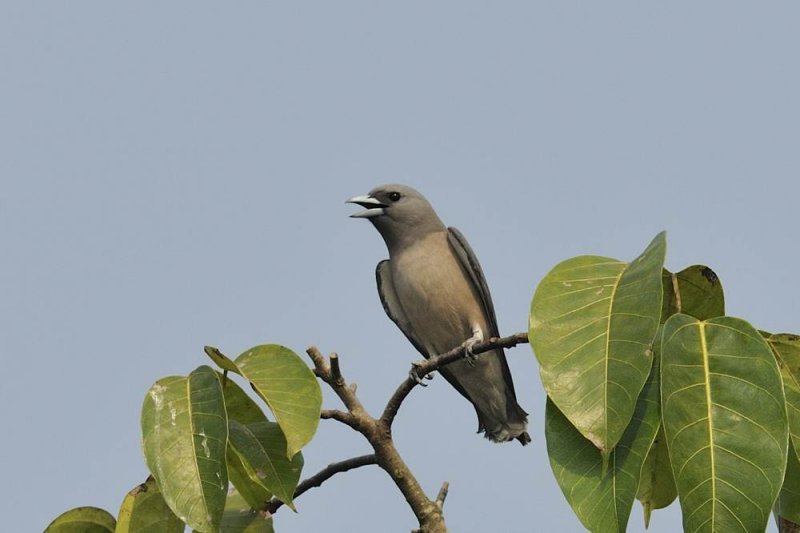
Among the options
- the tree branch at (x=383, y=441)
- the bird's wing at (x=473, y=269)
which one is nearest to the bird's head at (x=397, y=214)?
the bird's wing at (x=473, y=269)

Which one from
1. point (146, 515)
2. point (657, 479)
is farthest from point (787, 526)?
point (146, 515)

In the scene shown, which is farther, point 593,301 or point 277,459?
point 277,459

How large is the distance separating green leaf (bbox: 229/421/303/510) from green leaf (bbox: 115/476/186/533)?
321 mm

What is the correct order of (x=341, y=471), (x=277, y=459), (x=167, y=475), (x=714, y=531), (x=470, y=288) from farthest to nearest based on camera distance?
(x=470, y=288) < (x=341, y=471) < (x=277, y=459) < (x=167, y=475) < (x=714, y=531)

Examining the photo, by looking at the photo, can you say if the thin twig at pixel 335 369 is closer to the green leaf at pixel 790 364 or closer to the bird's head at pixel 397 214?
the green leaf at pixel 790 364

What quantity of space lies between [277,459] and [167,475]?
1.62ft

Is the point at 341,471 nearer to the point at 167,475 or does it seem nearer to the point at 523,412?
the point at 167,475

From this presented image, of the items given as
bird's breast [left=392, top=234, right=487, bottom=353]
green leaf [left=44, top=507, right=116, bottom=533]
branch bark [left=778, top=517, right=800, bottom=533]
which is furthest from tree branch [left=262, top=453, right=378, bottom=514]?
bird's breast [left=392, top=234, right=487, bottom=353]

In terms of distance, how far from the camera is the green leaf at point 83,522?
379 cm

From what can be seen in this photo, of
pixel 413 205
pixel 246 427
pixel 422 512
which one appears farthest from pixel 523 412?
pixel 246 427

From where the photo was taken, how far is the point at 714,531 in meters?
2.64

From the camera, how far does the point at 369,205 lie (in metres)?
8.41

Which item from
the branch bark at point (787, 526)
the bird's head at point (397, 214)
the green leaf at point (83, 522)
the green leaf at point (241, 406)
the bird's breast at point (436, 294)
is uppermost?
the bird's head at point (397, 214)

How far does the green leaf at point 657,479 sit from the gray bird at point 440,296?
4212 millimetres
